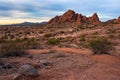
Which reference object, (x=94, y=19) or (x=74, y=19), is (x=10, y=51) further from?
(x=74, y=19)

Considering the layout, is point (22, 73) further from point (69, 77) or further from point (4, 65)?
point (4, 65)

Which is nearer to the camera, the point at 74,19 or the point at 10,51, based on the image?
the point at 10,51

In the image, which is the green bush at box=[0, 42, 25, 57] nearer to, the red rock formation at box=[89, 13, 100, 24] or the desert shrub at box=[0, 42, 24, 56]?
the desert shrub at box=[0, 42, 24, 56]

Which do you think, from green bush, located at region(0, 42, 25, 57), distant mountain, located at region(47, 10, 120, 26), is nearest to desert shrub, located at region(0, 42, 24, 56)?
green bush, located at region(0, 42, 25, 57)

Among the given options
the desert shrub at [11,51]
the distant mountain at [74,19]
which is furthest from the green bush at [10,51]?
the distant mountain at [74,19]

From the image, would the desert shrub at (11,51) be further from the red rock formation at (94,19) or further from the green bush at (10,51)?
the red rock formation at (94,19)

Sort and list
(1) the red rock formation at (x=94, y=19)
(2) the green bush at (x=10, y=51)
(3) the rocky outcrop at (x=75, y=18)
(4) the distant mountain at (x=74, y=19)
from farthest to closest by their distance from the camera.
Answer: (3) the rocky outcrop at (x=75, y=18) → (4) the distant mountain at (x=74, y=19) → (1) the red rock formation at (x=94, y=19) → (2) the green bush at (x=10, y=51)

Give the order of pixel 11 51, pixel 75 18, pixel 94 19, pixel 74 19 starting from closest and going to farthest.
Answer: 1. pixel 11 51
2. pixel 94 19
3. pixel 74 19
4. pixel 75 18

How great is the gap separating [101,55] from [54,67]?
21.1 feet

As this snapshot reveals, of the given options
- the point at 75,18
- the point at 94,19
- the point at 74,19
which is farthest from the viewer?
the point at 75,18

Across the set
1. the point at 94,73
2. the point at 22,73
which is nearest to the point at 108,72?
the point at 94,73

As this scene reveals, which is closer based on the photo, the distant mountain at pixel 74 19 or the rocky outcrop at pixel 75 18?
the distant mountain at pixel 74 19

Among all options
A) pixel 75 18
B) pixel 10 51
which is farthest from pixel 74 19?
pixel 10 51

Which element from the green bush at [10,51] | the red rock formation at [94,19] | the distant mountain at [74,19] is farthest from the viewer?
the distant mountain at [74,19]
